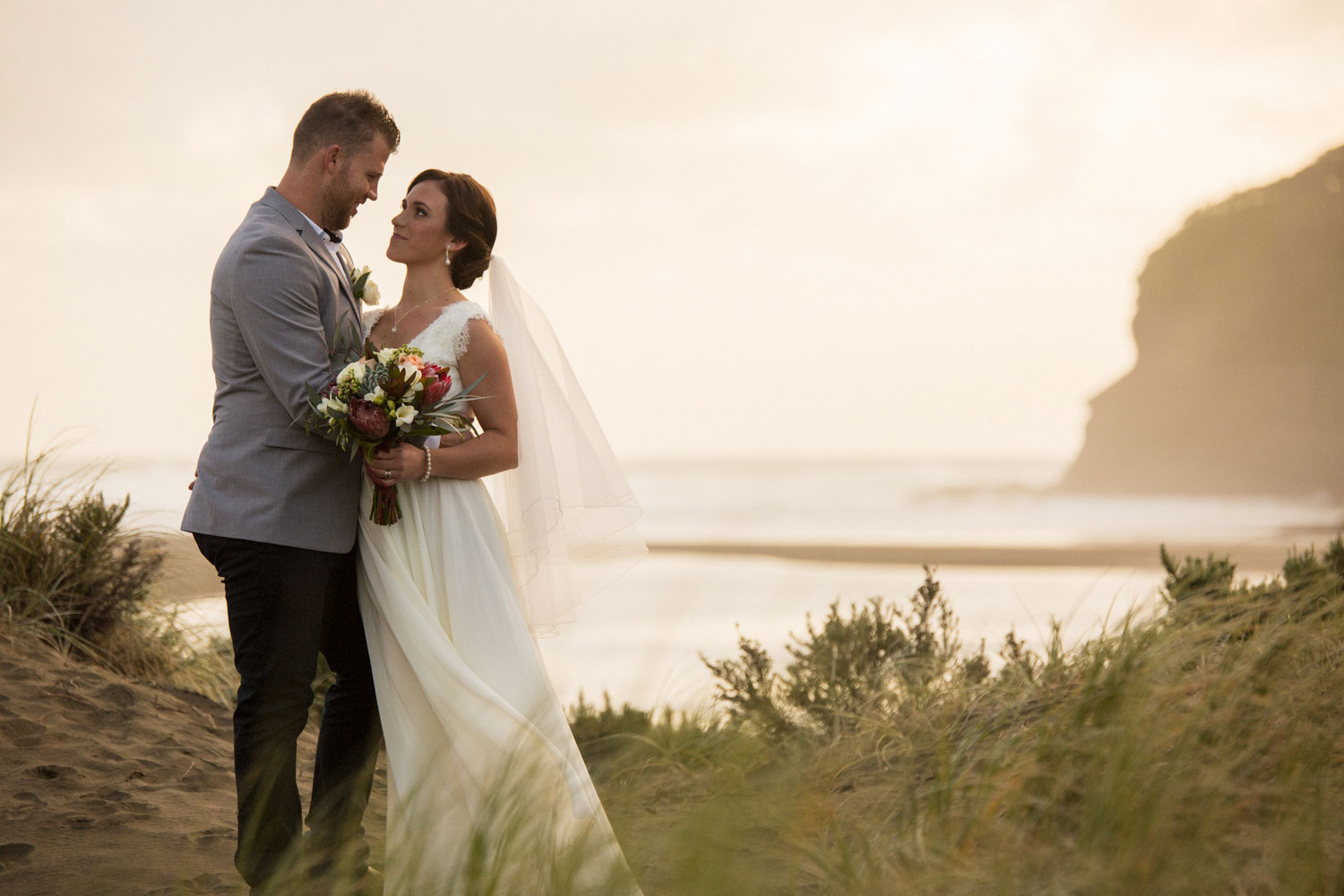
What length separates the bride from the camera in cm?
315

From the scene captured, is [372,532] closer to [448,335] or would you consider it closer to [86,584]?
[448,335]

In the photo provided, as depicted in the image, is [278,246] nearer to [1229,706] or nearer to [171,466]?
[1229,706]

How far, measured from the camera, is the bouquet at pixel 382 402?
2.98 metres

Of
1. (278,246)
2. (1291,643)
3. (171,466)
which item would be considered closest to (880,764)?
(1291,643)

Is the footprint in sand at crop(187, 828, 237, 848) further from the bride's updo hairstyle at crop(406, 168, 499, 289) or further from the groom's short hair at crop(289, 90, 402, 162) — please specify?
the groom's short hair at crop(289, 90, 402, 162)

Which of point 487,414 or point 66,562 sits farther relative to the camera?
point 66,562

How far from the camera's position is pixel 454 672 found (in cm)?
321

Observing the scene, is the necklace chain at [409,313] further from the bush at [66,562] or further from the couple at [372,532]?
the bush at [66,562]

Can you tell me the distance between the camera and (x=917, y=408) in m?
51.1

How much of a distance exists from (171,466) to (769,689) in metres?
33.4

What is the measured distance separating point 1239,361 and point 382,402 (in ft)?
165

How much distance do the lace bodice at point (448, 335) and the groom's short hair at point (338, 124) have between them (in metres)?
0.60

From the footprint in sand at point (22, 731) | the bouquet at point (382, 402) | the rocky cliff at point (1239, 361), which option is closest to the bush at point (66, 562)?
the footprint in sand at point (22, 731)

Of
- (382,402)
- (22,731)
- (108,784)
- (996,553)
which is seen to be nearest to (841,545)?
→ (996,553)
